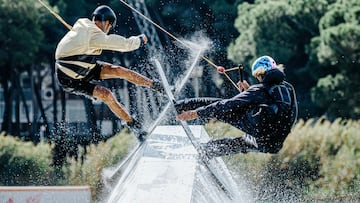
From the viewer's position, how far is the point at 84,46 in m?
10.3

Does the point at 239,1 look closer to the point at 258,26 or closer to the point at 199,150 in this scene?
the point at 258,26

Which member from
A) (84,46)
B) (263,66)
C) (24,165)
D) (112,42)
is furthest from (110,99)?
(24,165)

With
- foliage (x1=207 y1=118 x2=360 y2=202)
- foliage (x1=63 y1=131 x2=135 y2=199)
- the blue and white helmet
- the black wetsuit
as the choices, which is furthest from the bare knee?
foliage (x1=63 y1=131 x2=135 y2=199)

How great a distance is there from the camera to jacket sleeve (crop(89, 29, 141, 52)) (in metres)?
10.1

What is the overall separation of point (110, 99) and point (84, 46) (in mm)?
951

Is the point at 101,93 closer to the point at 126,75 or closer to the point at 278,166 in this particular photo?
the point at 126,75

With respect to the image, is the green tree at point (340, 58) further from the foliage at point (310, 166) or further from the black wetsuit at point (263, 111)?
the black wetsuit at point (263, 111)

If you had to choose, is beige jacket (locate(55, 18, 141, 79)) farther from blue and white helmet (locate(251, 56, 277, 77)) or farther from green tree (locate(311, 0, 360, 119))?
green tree (locate(311, 0, 360, 119))

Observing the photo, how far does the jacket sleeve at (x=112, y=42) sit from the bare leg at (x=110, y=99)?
2.46 ft

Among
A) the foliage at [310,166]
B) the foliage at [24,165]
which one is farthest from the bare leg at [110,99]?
the foliage at [24,165]

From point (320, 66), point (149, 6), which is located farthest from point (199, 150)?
point (149, 6)

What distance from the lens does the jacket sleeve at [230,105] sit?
9.26 meters

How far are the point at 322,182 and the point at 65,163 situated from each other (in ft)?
20.1

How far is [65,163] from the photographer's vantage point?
61.0 ft
